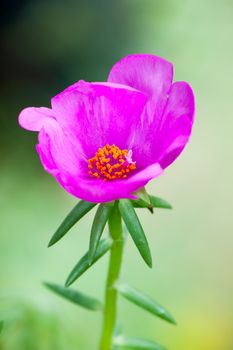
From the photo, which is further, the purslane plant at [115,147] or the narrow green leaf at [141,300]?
the narrow green leaf at [141,300]

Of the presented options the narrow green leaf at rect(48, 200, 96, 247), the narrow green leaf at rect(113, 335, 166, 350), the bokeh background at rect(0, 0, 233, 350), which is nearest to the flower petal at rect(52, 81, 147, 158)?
the narrow green leaf at rect(48, 200, 96, 247)

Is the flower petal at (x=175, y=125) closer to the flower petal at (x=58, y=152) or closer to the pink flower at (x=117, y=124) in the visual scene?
the pink flower at (x=117, y=124)

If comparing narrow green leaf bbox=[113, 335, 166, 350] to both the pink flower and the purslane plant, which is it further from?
the pink flower

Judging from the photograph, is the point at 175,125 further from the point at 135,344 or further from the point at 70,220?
the point at 135,344

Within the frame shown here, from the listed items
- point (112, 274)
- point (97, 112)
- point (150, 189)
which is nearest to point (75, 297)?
point (112, 274)

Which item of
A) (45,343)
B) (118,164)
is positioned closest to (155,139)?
(118,164)

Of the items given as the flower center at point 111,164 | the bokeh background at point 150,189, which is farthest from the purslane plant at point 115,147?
the bokeh background at point 150,189

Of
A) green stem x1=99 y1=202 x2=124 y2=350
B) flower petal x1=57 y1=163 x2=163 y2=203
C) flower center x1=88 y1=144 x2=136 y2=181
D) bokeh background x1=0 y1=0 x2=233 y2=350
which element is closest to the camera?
flower petal x1=57 y1=163 x2=163 y2=203
